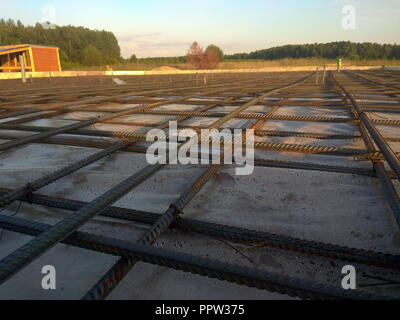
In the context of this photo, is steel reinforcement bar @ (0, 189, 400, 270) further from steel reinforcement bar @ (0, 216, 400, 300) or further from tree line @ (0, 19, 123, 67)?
tree line @ (0, 19, 123, 67)

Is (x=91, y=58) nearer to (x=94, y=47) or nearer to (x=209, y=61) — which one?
(x=94, y=47)

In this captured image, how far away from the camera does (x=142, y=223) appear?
7.38 ft

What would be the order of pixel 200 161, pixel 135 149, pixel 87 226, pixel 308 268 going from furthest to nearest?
pixel 135 149 < pixel 200 161 < pixel 87 226 < pixel 308 268

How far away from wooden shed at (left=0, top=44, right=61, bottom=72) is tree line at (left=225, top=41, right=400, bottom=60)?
65.4 meters

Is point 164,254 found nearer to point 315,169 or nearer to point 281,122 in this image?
point 315,169

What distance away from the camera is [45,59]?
33156mm

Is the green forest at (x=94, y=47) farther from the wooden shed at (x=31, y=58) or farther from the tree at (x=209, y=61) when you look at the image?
the wooden shed at (x=31, y=58)

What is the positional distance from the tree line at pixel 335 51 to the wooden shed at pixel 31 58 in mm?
65418

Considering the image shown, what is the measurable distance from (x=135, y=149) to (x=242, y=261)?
8.44ft

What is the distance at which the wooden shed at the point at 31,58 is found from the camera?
30.5m

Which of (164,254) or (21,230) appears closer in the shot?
(164,254)

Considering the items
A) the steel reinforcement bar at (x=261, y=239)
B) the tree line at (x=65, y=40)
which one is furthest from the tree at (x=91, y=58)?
the steel reinforcement bar at (x=261, y=239)

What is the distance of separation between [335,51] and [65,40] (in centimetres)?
7385
